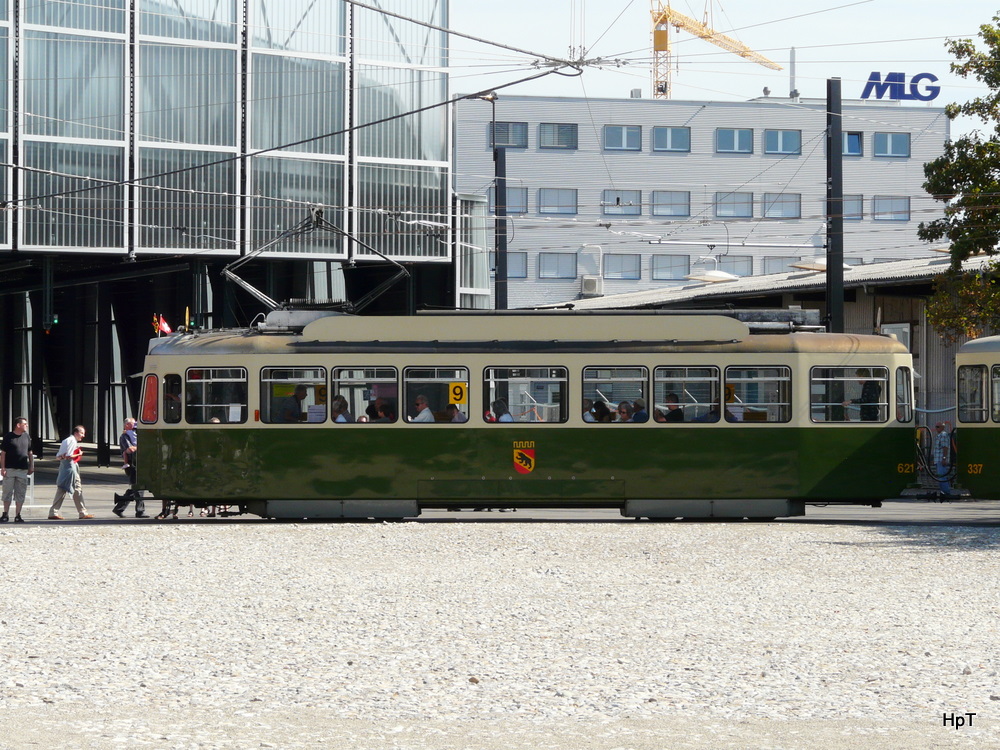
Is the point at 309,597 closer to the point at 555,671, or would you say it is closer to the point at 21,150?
the point at 555,671

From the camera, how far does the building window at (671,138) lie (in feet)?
244

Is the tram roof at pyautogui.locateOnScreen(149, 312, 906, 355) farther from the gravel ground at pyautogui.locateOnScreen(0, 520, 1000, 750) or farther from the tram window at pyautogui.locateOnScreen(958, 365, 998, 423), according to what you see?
the gravel ground at pyautogui.locateOnScreen(0, 520, 1000, 750)

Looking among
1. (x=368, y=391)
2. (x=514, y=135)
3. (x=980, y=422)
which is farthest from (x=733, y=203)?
(x=368, y=391)

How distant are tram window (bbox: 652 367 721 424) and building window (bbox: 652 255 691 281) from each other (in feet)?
177

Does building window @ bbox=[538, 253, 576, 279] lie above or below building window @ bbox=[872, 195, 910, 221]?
below

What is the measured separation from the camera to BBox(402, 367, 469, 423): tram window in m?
21.5

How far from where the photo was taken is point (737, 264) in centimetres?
7531

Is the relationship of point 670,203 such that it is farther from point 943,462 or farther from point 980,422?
point 980,422

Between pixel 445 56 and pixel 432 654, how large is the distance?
108ft

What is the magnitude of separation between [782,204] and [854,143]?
5109mm

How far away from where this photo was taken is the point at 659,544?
18.1 metres

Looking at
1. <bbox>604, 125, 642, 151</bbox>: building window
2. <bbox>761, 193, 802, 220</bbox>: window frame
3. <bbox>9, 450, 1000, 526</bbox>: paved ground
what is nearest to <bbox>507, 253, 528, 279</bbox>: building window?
Answer: <bbox>604, 125, 642, 151</bbox>: building window

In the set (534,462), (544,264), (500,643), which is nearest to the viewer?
(500,643)

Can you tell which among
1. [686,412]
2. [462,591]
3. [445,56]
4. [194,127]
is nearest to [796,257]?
[445,56]
